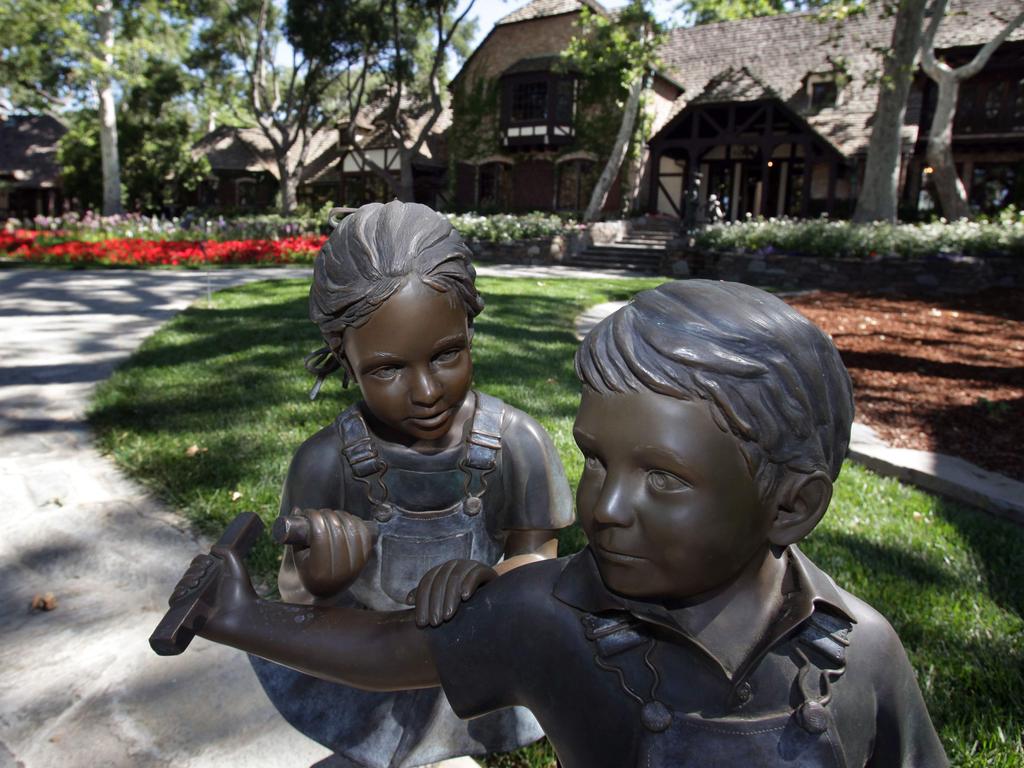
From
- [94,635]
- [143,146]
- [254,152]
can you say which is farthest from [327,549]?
[254,152]

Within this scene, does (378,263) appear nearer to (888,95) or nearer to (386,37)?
(888,95)

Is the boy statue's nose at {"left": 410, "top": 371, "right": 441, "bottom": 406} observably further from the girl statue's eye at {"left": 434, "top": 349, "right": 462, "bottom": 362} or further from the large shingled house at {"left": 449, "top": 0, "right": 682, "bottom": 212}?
the large shingled house at {"left": 449, "top": 0, "right": 682, "bottom": 212}

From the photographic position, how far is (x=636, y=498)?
0.98m

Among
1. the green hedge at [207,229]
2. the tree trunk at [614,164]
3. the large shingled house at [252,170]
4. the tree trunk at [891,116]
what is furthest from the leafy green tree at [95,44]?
the tree trunk at [891,116]

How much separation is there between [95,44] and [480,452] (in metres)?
24.2

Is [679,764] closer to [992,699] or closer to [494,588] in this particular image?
[494,588]

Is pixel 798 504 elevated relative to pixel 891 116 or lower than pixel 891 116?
lower

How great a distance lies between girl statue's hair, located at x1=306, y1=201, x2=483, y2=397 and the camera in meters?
1.66

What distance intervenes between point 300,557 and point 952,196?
21.7m

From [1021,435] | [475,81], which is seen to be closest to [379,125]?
[475,81]

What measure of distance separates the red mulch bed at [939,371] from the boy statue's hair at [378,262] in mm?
4604

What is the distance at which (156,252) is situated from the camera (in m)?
14.8

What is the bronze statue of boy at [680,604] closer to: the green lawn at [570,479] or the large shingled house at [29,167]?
the green lawn at [570,479]

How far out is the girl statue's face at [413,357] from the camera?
65.2 inches
